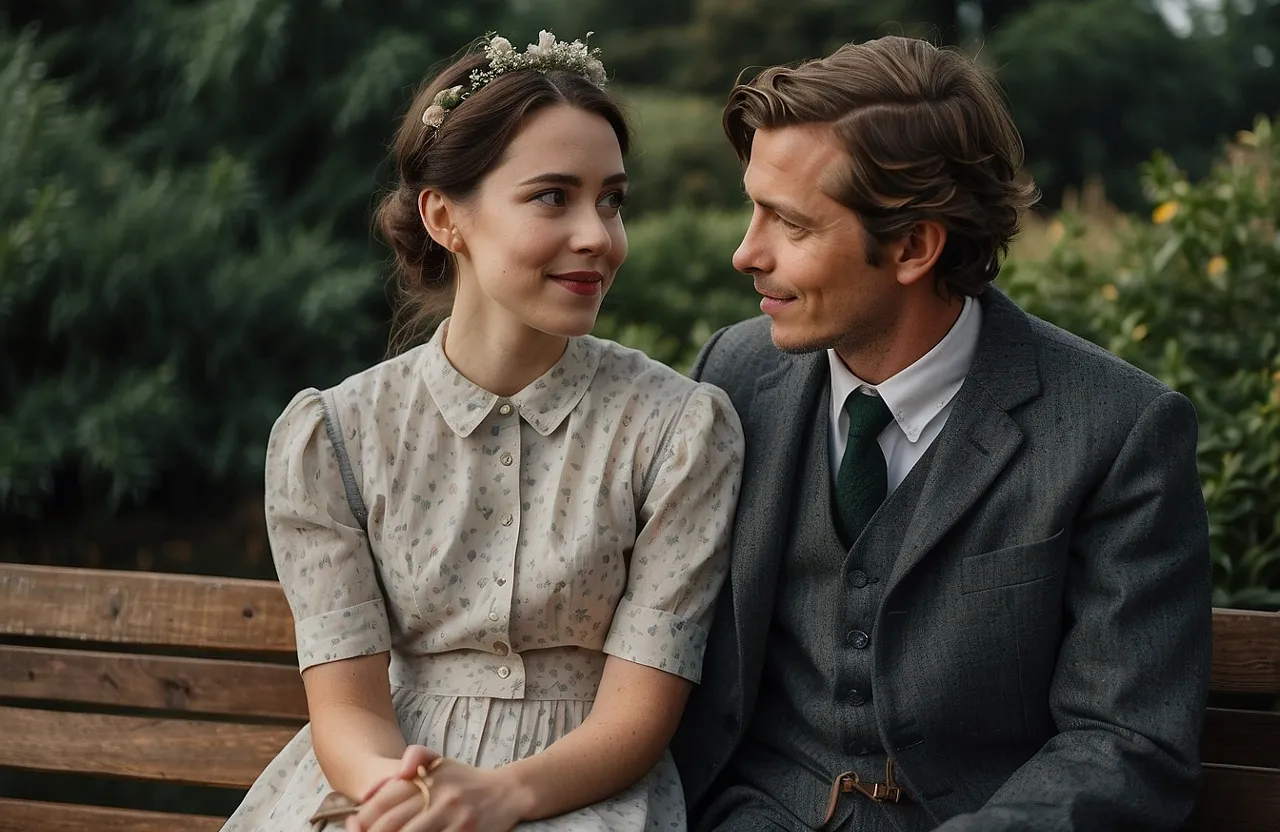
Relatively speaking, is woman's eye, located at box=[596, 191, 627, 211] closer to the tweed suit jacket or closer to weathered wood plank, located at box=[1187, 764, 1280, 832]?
the tweed suit jacket

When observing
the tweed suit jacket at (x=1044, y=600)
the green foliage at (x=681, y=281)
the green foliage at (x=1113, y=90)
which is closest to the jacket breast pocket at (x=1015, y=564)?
the tweed suit jacket at (x=1044, y=600)

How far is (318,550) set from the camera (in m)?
2.56

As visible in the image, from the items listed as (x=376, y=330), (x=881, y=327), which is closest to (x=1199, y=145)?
(x=376, y=330)

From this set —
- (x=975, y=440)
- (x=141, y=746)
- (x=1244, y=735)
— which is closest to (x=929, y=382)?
(x=975, y=440)

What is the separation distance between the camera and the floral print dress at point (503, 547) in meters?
2.53

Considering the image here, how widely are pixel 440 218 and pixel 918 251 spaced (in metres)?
0.83

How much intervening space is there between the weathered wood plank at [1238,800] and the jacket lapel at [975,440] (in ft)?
2.34

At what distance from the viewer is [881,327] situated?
2.57m

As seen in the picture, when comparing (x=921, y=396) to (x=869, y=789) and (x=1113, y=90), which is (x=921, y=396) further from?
(x=1113, y=90)

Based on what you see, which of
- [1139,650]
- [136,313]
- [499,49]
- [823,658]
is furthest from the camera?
[136,313]

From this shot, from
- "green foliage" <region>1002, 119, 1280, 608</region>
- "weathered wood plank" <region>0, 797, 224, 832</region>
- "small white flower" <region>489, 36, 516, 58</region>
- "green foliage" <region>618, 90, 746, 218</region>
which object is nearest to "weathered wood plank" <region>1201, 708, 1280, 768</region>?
"green foliage" <region>1002, 119, 1280, 608</region>

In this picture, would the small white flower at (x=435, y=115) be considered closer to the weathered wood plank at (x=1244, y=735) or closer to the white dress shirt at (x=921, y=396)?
the white dress shirt at (x=921, y=396)

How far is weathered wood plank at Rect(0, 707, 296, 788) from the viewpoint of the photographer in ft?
9.78

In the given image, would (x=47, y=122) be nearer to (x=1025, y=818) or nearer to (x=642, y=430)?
(x=642, y=430)
